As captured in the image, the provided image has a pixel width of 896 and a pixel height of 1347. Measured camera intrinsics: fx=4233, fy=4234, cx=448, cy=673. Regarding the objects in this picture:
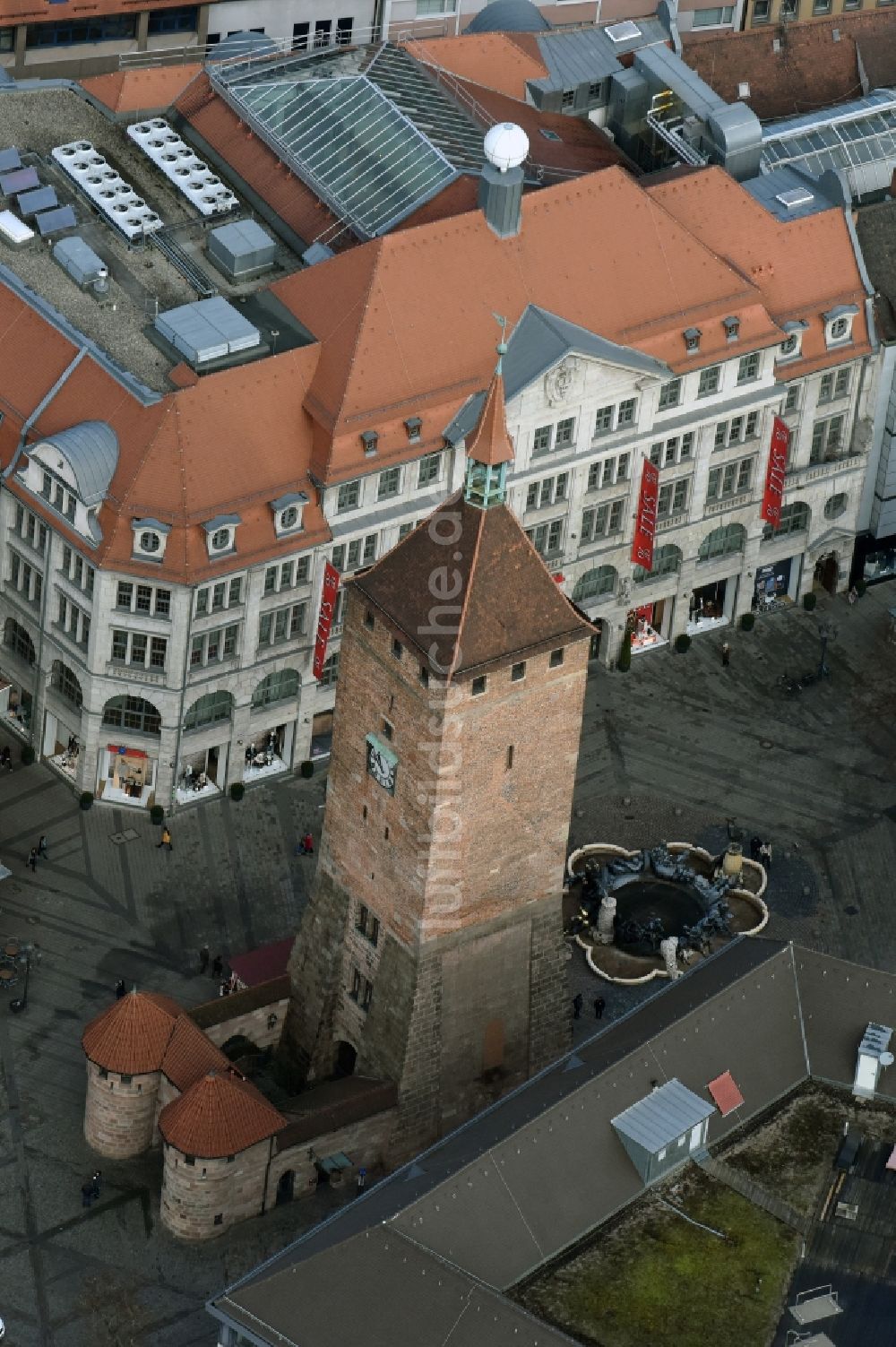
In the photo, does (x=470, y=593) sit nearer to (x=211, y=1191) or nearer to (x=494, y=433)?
(x=494, y=433)

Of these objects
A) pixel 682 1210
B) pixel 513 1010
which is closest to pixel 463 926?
pixel 513 1010

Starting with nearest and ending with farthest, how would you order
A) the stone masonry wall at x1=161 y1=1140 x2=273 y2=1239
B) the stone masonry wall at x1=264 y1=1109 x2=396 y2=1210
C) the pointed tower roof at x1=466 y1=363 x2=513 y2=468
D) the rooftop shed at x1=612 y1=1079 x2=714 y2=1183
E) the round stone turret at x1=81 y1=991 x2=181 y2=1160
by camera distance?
the pointed tower roof at x1=466 y1=363 x2=513 y2=468 → the rooftop shed at x1=612 y1=1079 x2=714 y2=1183 → the stone masonry wall at x1=161 y1=1140 x2=273 y2=1239 → the round stone turret at x1=81 y1=991 x2=181 y2=1160 → the stone masonry wall at x1=264 y1=1109 x2=396 y2=1210

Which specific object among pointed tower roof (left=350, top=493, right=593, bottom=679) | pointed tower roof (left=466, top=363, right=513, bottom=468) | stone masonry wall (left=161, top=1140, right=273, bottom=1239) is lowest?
stone masonry wall (left=161, top=1140, right=273, bottom=1239)

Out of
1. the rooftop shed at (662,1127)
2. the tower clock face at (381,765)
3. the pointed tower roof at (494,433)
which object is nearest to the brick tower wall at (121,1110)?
the tower clock face at (381,765)

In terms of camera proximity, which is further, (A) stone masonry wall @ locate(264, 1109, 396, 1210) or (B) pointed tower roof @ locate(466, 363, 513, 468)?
(A) stone masonry wall @ locate(264, 1109, 396, 1210)

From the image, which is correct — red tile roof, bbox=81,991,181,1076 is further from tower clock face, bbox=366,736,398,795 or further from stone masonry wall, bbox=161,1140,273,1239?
tower clock face, bbox=366,736,398,795

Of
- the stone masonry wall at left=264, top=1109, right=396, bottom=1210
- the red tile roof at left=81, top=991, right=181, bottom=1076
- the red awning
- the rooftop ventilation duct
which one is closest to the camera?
the red awning

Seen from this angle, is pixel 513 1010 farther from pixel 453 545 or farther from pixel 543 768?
pixel 453 545

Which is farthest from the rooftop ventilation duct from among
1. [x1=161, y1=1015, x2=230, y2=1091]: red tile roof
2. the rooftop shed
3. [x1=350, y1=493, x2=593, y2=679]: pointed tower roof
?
[x1=161, y1=1015, x2=230, y2=1091]: red tile roof
